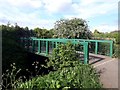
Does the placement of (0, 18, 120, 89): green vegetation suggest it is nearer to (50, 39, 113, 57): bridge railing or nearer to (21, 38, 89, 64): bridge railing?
(50, 39, 113, 57): bridge railing

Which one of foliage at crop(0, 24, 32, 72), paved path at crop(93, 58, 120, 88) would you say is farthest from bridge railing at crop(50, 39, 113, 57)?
foliage at crop(0, 24, 32, 72)

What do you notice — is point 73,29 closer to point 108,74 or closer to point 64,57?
point 64,57

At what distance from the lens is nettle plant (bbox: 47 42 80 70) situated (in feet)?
34.4

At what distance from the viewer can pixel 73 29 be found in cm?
2366

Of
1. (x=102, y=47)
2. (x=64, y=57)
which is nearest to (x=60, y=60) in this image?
(x=64, y=57)

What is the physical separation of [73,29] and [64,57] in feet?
43.0

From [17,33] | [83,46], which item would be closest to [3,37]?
[17,33]

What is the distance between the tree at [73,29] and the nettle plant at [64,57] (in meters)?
12.0

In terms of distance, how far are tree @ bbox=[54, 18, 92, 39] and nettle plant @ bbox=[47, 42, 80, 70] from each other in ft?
39.4

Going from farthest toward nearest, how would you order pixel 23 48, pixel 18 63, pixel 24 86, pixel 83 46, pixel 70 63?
pixel 23 48
pixel 18 63
pixel 83 46
pixel 70 63
pixel 24 86

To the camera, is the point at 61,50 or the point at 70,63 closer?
the point at 70,63

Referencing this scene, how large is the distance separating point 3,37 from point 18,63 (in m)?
3.46

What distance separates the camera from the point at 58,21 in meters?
24.5

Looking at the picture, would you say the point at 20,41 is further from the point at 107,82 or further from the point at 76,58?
the point at 107,82
